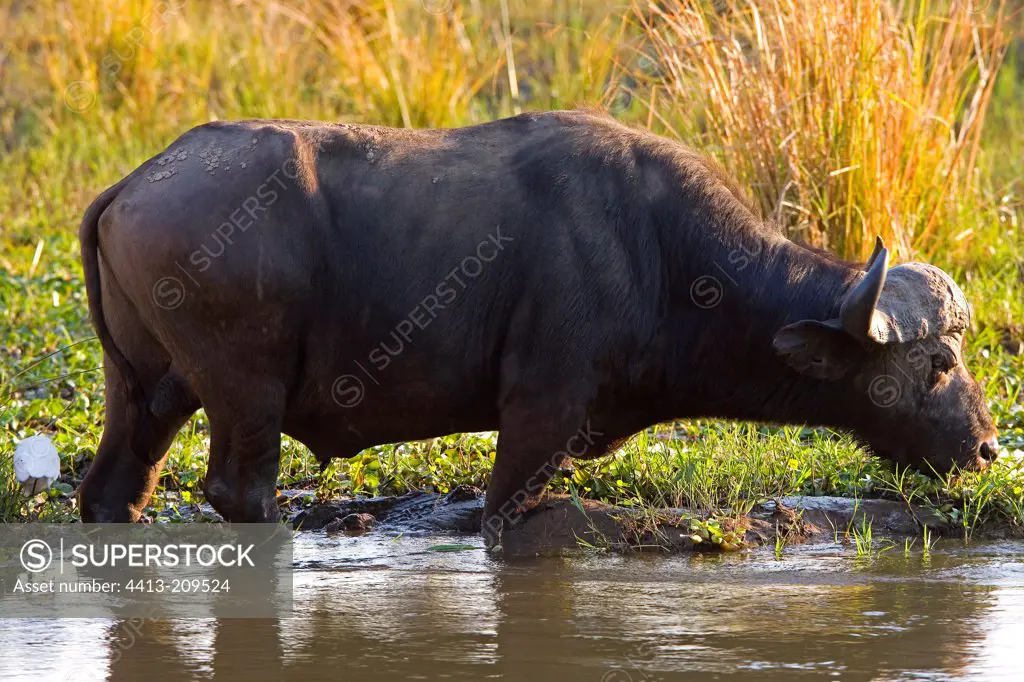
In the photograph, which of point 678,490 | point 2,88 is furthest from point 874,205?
point 2,88

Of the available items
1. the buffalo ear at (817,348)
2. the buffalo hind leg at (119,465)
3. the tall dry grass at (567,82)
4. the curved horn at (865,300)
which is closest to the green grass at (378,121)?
the tall dry grass at (567,82)

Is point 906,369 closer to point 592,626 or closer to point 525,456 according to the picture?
point 525,456

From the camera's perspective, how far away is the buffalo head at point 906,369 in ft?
19.6

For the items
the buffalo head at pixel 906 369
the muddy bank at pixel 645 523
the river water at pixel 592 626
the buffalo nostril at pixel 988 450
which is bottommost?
the river water at pixel 592 626

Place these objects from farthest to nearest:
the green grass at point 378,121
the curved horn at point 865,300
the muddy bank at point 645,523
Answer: the green grass at point 378,121
the muddy bank at point 645,523
the curved horn at point 865,300

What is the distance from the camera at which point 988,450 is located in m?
6.38

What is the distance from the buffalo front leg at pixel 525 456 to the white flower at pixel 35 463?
1856 millimetres

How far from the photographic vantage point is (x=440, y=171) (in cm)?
602

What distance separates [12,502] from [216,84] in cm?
814

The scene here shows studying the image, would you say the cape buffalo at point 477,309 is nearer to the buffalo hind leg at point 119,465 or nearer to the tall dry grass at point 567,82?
the buffalo hind leg at point 119,465

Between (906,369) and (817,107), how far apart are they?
9.47ft

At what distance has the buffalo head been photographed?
5.98 m

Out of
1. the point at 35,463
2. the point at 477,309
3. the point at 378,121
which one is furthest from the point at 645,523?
the point at 378,121

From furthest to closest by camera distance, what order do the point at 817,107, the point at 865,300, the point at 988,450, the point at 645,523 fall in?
the point at 817,107, the point at 988,450, the point at 645,523, the point at 865,300
